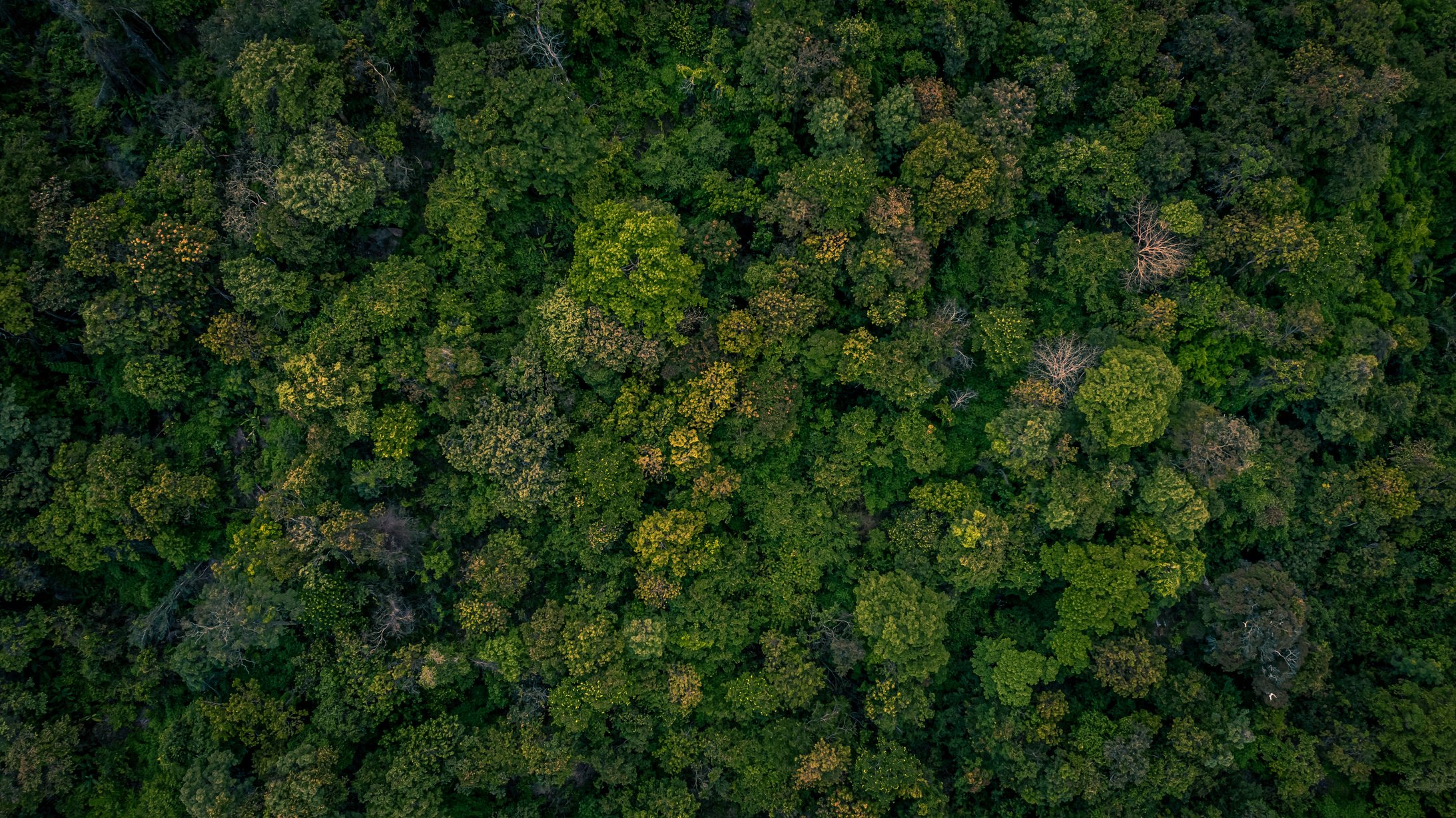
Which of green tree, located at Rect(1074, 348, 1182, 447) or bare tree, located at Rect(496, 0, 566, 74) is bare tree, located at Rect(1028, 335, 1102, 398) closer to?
green tree, located at Rect(1074, 348, 1182, 447)

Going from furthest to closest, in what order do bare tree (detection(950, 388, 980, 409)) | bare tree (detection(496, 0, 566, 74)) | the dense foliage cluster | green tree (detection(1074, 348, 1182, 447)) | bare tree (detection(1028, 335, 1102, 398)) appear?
1. bare tree (detection(950, 388, 980, 409))
2. bare tree (detection(1028, 335, 1102, 398))
3. the dense foliage cluster
4. bare tree (detection(496, 0, 566, 74))
5. green tree (detection(1074, 348, 1182, 447))

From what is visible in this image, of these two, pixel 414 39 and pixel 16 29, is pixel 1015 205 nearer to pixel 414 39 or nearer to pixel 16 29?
pixel 414 39

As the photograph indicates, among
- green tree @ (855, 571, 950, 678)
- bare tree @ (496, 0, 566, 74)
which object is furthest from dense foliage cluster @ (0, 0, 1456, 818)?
bare tree @ (496, 0, 566, 74)

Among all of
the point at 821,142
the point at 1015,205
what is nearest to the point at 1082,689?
the point at 1015,205

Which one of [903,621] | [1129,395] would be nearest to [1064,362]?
[1129,395]

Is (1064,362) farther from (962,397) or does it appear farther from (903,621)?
(903,621)

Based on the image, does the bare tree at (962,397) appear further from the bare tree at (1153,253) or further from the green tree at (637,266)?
the green tree at (637,266)

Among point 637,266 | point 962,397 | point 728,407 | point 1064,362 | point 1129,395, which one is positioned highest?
point 637,266
